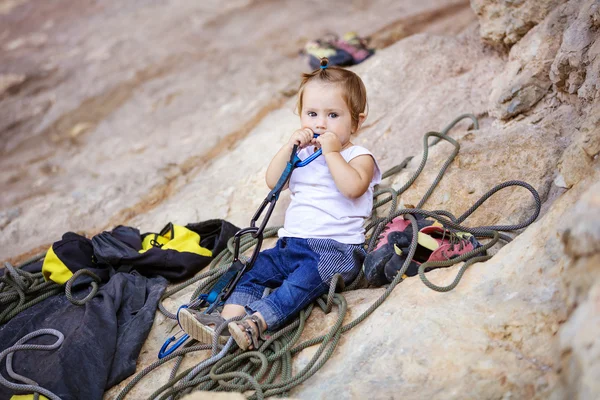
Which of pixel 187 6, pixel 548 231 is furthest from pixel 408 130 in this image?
pixel 187 6

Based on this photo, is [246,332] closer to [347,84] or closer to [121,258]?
[121,258]

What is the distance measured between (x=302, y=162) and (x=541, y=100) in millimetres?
1375

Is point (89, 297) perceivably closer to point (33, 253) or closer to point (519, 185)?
point (33, 253)

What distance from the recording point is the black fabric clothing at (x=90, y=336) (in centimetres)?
218

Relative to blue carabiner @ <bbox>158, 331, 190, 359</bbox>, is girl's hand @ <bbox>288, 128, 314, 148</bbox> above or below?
above

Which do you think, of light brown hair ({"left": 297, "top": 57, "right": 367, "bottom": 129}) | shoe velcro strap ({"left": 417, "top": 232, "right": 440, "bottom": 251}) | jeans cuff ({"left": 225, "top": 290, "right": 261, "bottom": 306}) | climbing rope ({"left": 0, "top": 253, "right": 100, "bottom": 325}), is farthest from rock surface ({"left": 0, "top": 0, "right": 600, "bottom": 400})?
light brown hair ({"left": 297, "top": 57, "right": 367, "bottom": 129})

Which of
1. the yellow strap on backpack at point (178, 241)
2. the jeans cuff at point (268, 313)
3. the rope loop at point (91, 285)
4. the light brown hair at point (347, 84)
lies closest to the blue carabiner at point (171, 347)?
the jeans cuff at point (268, 313)

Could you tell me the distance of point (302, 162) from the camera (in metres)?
2.53

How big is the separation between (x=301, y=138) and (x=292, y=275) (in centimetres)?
58

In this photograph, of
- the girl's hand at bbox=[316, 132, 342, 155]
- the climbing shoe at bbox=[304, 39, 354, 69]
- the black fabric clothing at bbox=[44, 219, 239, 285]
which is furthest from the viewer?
the climbing shoe at bbox=[304, 39, 354, 69]

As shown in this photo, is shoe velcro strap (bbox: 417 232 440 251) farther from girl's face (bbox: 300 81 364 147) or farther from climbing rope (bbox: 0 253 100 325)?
climbing rope (bbox: 0 253 100 325)

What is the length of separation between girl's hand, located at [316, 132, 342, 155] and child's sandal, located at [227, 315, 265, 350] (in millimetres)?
760

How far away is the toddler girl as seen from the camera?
7.54ft

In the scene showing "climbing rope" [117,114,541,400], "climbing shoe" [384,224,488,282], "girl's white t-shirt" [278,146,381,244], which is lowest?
"climbing rope" [117,114,541,400]
